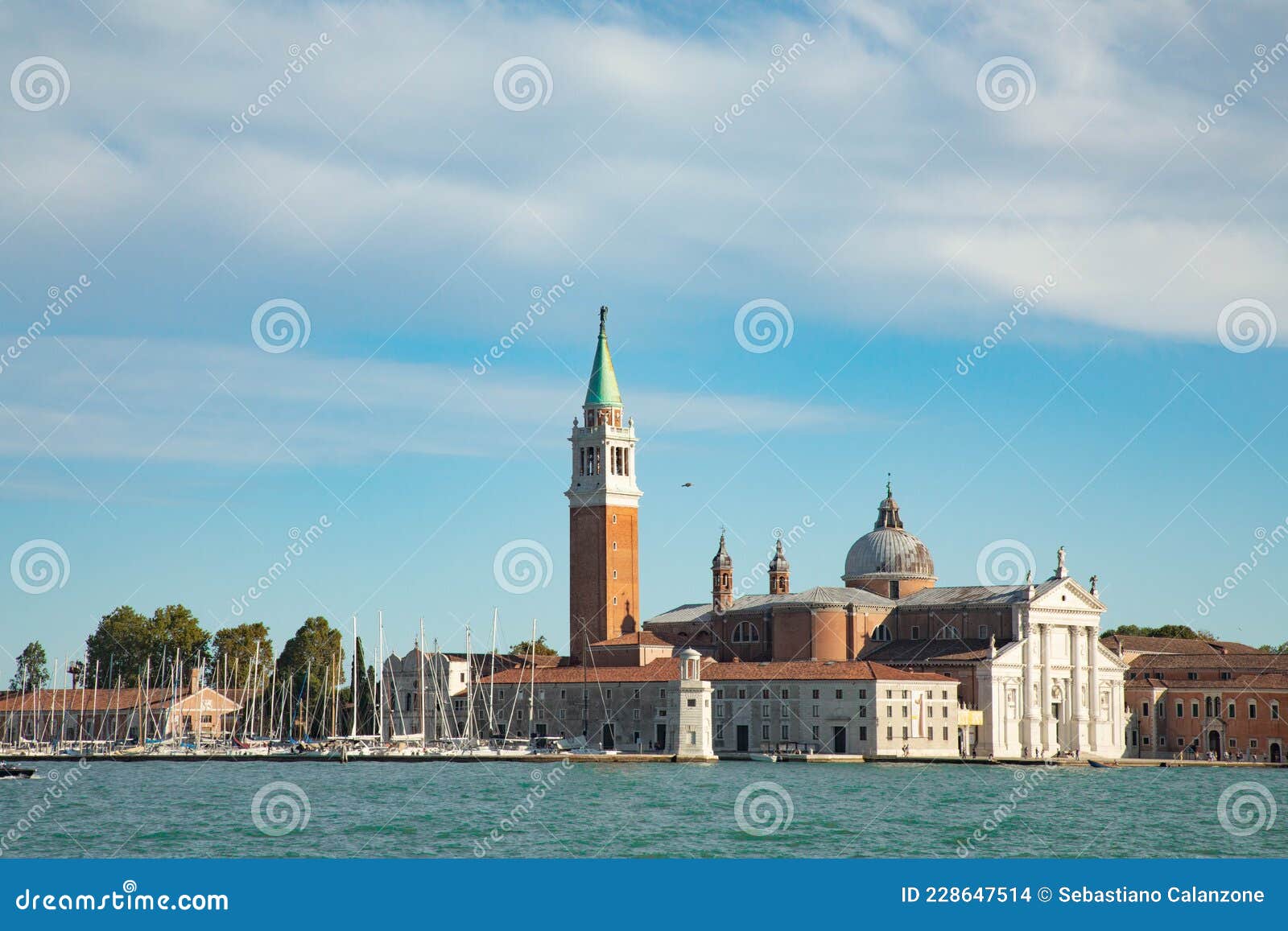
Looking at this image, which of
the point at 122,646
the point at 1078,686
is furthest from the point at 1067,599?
the point at 122,646

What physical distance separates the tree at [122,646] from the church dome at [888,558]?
33.9 m

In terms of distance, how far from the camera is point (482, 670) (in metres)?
76.8

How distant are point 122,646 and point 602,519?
2812 cm

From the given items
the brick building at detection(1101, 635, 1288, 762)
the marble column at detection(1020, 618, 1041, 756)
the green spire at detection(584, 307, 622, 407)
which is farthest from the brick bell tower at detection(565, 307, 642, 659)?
the brick building at detection(1101, 635, 1288, 762)

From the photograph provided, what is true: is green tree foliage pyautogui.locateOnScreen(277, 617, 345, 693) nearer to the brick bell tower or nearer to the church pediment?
the brick bell tower

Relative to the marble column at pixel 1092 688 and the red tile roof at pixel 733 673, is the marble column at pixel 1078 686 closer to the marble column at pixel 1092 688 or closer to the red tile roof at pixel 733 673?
the marble column at pixel 1092 688

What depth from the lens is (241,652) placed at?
8506 cm

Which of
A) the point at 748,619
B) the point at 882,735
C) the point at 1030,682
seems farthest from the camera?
the point at 748,619

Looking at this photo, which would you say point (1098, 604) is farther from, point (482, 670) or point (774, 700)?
point (482, 670)

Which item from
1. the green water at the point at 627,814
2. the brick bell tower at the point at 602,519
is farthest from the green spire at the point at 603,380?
the green water at the point at 627,814

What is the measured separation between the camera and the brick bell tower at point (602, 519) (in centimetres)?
7312

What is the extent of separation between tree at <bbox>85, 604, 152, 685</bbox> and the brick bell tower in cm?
2440

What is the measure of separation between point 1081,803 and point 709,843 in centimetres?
1658

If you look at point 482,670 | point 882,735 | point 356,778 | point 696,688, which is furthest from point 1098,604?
point 356,778
